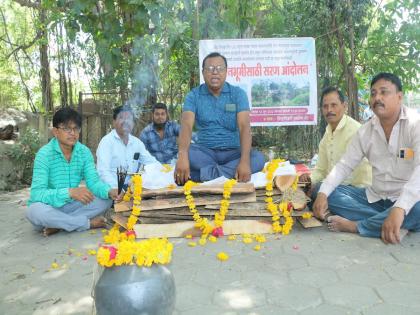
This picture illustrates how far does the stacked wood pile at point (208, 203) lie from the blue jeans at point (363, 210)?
12.8 inches

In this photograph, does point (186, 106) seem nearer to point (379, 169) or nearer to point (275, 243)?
point (275, 243)

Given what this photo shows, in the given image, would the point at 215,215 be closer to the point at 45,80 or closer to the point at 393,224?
the point at 393,224

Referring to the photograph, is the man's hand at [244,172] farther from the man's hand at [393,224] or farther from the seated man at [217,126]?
the man's hand at [393,224]

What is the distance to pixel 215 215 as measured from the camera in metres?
4.10

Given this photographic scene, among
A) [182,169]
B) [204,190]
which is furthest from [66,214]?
[204,190]

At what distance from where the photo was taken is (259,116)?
652cm

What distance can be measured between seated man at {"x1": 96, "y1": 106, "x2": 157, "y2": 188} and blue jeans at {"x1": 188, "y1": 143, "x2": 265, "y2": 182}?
983mm

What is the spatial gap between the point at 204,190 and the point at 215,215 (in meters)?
0.26

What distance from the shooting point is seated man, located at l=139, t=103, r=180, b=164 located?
628cm

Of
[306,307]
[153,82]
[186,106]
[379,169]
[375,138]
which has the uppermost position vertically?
[153,82]

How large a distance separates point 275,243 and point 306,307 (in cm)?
125

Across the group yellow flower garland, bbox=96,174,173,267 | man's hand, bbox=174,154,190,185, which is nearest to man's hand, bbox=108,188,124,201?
man's hand, bbox=174,154,190,185

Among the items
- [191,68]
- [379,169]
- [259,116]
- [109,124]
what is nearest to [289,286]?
[379,169]

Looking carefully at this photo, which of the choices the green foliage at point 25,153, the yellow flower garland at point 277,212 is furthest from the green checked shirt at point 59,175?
the green foliage at point 25,153
